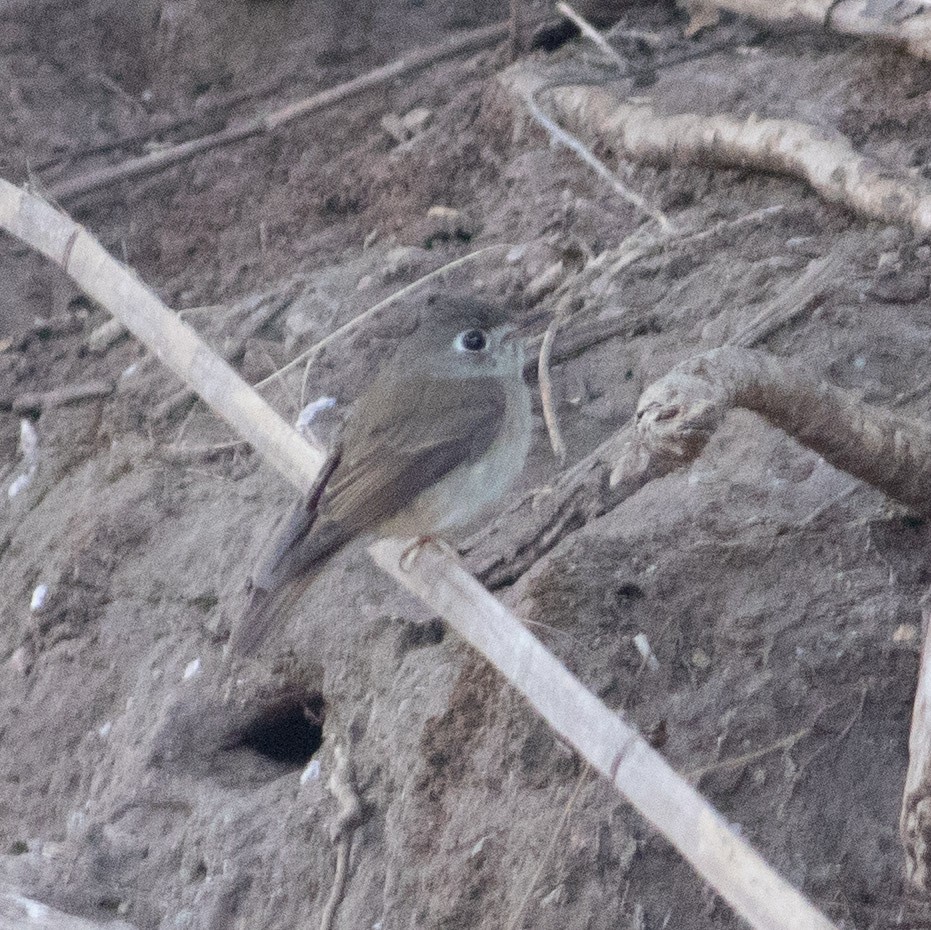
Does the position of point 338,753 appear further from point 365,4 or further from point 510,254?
point 365,4

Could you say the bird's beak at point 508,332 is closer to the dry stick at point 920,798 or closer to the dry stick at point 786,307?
the dry stick at point 786,307

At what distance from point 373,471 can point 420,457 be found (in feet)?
0.82

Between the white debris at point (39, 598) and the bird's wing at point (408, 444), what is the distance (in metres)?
1.77

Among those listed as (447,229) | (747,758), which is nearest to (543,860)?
(747,758)

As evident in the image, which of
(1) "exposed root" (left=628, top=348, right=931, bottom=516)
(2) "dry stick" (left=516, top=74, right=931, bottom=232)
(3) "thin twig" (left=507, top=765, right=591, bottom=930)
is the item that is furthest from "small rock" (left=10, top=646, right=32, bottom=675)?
(2) "dry stick" (left=516, top=74, right=931, bottom=232)

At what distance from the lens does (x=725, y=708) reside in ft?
13.4

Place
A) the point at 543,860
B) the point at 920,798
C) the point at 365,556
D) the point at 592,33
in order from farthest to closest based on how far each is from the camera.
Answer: the point at 592,33 → the point at 365,556 → the point at 543,860 → the point at 920,798

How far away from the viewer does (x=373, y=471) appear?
15.5 ft

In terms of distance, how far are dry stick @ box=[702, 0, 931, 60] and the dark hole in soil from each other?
3.87 m

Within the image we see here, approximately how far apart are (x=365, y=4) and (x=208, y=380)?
495cm

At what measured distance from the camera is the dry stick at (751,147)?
5.47 meters

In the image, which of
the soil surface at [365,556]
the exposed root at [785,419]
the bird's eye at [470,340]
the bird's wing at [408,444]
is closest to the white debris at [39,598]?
the soil surface at [365,556]

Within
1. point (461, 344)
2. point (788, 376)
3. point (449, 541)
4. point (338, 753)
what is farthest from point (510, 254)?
point (788, 376)

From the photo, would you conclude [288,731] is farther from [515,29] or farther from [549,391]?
[515,29]
